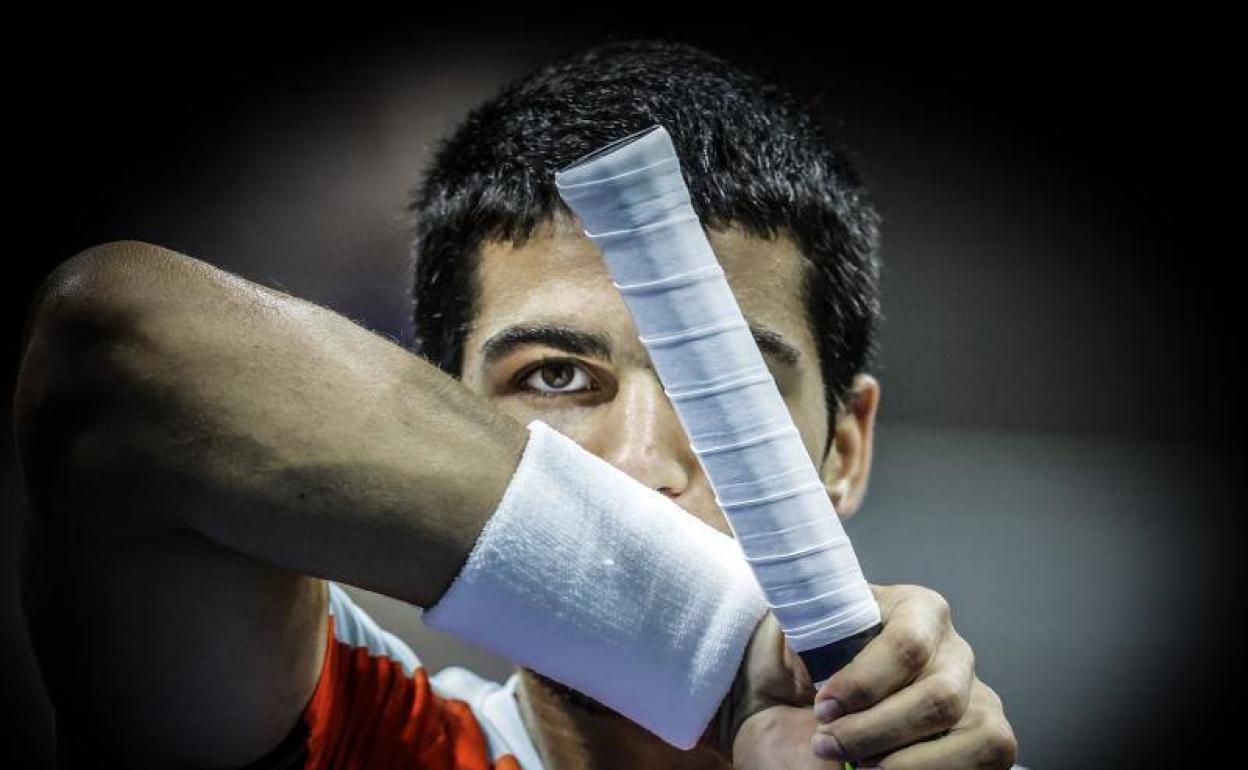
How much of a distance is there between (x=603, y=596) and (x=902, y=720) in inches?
6.2

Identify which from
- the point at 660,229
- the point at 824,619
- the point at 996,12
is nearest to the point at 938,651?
the point at 824,619

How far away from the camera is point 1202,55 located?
1.68 meters

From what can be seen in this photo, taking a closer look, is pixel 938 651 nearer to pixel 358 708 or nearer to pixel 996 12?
pixel 358 708

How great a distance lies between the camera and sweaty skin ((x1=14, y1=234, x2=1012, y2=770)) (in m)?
0.49

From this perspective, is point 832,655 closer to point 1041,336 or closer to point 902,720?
point 902,720

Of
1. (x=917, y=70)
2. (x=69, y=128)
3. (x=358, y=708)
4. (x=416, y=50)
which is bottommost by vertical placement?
(x=358, y=708)

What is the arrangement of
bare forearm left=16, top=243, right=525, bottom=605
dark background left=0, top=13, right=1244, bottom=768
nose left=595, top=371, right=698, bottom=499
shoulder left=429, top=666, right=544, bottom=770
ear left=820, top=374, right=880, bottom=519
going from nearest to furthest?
bare forearm left=16, top=243, right=525, bottom=605, nose left=595, top=371, right=698, bottom=499, shoulder left=429, top=666, right=544, bottom=770, ear left=820, top=374, right=880, bottom=519, dark background left=0, top=13, right=1244, bottom=768

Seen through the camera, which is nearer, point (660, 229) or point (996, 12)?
point (660, 229)

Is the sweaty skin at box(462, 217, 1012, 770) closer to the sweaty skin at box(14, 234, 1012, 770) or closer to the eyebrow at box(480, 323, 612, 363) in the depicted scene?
the eyebrow at box(480, 323, 612, 363)

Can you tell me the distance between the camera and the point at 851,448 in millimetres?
1076

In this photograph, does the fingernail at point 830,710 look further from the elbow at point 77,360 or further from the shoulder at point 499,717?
the shoulder at point 499,717

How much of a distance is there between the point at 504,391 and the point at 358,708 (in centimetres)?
28

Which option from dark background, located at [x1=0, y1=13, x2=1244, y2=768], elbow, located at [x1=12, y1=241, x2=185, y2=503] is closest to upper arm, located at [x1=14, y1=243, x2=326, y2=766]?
elbow, located at [x1=12, y1=241, x2=185, y2=503]

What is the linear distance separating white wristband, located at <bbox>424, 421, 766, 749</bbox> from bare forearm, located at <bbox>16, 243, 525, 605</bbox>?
2 centimetres
